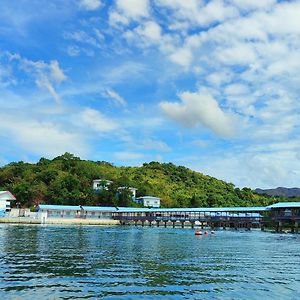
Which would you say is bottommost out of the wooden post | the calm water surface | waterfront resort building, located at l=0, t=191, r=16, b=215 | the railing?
the calm water surface

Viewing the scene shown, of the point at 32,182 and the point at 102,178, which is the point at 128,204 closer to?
the point at 102,178

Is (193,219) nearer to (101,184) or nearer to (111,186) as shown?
Answer: (111,186)

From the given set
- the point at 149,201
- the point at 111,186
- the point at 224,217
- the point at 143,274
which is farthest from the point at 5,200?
the point at 143,274

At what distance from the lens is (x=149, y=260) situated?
29969mm

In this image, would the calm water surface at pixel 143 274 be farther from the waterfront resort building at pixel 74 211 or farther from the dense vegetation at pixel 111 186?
the dense vegetation at pixel 111 186

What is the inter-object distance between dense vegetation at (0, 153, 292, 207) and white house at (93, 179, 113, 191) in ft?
6.18

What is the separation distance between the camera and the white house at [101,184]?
120 m

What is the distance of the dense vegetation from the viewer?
115 m

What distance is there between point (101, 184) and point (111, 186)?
345cm

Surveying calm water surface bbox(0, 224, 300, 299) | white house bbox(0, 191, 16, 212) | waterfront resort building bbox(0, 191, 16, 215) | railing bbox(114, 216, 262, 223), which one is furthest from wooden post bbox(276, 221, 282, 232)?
white house bbox(0, 191, 16, 212)

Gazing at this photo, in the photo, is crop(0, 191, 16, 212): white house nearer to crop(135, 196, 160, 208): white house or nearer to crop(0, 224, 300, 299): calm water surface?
crop(135, 196, 160, 208): white house

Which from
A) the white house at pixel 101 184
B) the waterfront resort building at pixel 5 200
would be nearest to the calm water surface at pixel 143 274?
the waterfront resort building at pixel 5 200

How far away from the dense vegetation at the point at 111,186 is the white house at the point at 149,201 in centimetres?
436

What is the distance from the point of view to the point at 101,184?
12100 centimetres
